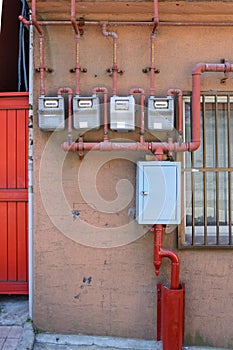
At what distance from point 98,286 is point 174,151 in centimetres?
157

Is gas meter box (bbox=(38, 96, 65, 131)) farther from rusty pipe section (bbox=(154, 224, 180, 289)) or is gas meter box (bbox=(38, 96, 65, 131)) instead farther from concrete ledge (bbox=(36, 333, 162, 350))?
concrete ledge (bbox=(36, 333, 162, 350))

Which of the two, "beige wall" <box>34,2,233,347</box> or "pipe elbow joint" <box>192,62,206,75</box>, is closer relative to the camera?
"pipe elbow joint" <box>192,62,206,75</box>

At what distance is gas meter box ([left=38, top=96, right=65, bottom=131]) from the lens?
3217 millimetres

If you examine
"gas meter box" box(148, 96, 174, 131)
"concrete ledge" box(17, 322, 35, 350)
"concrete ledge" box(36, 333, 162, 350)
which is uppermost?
"gas meter box" box(148, 96, 174, 131)

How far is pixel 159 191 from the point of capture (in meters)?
3.16

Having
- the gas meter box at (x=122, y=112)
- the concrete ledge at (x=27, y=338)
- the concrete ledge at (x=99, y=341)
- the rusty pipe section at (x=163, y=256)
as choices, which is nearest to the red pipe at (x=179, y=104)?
the gas meter box at (x=122, y=112)

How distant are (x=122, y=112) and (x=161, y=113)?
0.38 meters

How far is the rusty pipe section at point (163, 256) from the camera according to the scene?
3.24 metres

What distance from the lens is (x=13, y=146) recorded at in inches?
154

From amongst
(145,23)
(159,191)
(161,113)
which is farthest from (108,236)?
(145,23)

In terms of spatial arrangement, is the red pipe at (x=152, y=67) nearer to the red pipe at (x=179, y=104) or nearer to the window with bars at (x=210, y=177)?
the red pipe at (x=179, y=104)

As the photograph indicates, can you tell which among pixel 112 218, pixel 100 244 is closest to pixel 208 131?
pixel 112 218

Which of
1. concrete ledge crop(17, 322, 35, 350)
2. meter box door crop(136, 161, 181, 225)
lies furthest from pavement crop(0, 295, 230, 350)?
meter box door crop(136, 161, 181, 225)

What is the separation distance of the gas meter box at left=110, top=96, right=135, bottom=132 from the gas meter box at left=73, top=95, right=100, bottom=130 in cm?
15
